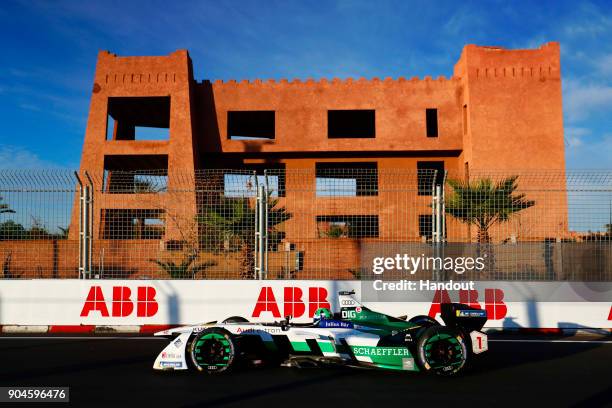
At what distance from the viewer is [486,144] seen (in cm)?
2958

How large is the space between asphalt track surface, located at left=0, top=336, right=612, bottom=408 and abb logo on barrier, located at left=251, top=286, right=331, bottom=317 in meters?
2.73

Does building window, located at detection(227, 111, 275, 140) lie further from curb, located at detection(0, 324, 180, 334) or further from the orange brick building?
curb, located at detection(0, 324, 180, 334)

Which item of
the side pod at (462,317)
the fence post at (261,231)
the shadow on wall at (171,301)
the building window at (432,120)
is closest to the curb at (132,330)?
the shadow on wall at (171,301)

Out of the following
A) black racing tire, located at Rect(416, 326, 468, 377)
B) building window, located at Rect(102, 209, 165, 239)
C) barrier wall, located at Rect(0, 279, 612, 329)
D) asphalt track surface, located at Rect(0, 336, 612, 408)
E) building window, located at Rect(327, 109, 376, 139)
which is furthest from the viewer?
building window, located at Rect(327, 109, 376, 139)

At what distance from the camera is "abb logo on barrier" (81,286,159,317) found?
441 inches

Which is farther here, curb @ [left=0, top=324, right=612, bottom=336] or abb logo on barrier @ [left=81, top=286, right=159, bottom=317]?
abb logo on barrier @ [left=81, top=286, right=159, bottom=317]

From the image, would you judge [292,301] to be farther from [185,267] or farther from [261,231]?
[185,267]

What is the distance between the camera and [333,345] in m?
7.02

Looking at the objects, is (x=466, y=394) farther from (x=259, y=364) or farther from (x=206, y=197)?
(x=206, y=197)

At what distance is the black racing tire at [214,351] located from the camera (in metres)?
6.92

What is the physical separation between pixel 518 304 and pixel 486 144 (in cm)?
1986

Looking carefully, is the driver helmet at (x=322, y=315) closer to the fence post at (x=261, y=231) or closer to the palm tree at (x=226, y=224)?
the fence post at (x=261, y=231)

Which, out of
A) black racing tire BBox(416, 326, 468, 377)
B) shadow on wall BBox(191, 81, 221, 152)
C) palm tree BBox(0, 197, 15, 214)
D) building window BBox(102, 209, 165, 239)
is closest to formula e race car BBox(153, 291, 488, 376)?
black racing tire BBox(416, 326, 468, 377)

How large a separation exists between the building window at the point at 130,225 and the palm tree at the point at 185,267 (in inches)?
25.6
